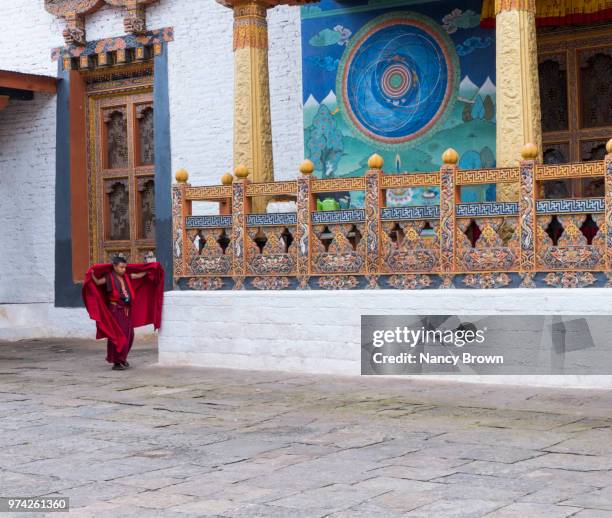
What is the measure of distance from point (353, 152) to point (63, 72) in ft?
15.3

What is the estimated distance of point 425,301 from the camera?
8.46m

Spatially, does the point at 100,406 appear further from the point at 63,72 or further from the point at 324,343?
the point at 63,72

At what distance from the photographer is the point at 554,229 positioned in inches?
319

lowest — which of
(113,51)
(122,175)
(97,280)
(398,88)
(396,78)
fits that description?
Result: (97,280)

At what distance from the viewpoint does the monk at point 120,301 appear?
9.74 metres

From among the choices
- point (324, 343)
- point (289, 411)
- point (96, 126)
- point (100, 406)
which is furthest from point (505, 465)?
point (96, 126)

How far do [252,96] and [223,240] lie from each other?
1.55m

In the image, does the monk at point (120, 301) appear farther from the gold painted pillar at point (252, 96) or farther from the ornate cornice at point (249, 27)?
the ornate cornice at point (249, 27)

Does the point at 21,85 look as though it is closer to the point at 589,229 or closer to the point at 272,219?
the point at 272,219

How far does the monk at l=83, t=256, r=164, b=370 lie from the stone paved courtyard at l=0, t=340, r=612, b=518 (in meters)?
1.08

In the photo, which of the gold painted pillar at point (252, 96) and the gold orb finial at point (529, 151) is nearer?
the gold orb finial at point (529, 151)

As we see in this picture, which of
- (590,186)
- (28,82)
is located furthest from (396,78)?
(28,82)

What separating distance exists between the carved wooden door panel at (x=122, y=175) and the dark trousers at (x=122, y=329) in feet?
11.0

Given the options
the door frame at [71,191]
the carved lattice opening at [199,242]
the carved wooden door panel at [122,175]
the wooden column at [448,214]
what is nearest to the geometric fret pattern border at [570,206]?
the wooden column at [448,214]
